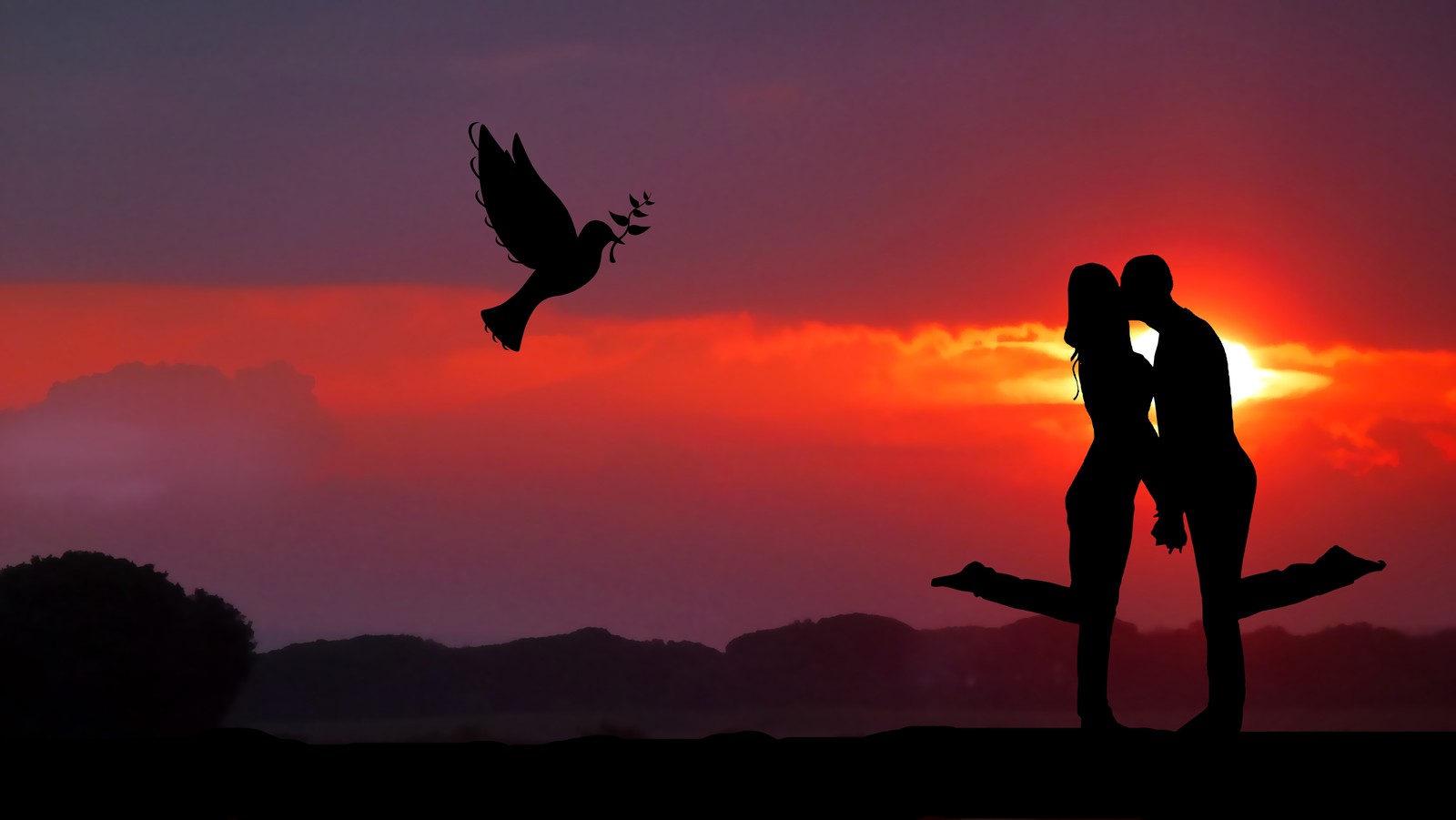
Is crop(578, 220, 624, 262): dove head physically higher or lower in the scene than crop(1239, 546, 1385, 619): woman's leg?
higher

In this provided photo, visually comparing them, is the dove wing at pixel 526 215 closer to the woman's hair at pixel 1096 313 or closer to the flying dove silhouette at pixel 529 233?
the flying dove silhouette at pixel 529 233

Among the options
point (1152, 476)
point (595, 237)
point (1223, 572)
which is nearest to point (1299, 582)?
point (1223, 572)

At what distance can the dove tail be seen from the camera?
373 inches

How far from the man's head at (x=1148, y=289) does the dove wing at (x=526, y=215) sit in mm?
3924

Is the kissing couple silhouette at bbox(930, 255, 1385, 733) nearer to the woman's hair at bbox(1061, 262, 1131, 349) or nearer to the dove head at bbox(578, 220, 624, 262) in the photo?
the woman's hair at bbox(1061, 262, 1131, 349)

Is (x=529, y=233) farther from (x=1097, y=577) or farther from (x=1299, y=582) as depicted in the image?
(x=1299, y=582)

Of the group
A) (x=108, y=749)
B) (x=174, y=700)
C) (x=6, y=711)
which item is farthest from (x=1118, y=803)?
(x=174, y=700)

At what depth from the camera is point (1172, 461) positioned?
30.0 feet

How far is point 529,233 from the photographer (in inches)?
374

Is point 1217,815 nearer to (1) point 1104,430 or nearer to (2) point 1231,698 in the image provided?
(2) point 1231,698

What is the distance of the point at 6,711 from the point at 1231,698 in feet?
69.4

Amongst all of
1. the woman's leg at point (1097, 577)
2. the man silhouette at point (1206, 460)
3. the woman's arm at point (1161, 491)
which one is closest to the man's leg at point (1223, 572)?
the man silhouette at point (1206, 460)

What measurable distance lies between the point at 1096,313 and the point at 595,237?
355 centimetres

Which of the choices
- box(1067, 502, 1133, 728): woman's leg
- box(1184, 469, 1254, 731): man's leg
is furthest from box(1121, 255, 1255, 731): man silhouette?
box(1067, 502, 1133, 728): woman's leg
